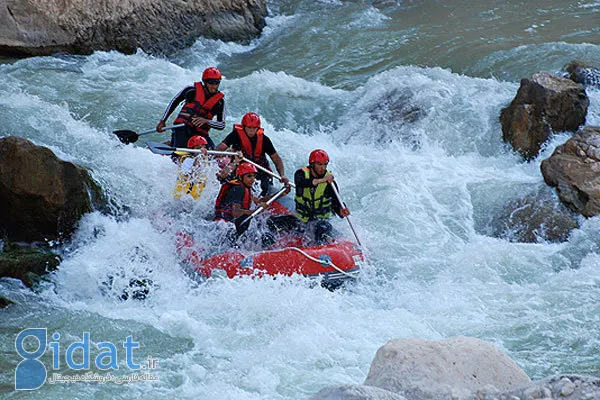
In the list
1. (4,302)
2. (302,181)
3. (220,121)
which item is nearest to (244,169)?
(302,181)

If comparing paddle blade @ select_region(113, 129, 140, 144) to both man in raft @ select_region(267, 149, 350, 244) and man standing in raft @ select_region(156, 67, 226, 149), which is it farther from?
man in raft @ select_region(267, 149, 350, 244)

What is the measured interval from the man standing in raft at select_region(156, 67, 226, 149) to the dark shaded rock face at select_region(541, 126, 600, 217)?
3.55 m

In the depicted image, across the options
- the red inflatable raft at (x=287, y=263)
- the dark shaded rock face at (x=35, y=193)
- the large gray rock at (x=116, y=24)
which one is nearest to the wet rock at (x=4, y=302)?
the dark shaded rock face at (x=35, y=193)

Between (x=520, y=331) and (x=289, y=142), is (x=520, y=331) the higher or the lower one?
the lower one

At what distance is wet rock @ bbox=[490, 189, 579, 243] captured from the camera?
812cm

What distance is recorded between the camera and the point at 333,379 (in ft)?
18.1

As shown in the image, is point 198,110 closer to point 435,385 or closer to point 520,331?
point 520,331

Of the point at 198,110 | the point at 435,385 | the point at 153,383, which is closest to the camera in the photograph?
the point at 435,385

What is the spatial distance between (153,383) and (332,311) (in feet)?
5.81

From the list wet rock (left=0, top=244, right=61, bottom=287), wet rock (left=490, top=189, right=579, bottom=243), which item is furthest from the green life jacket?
wet rock (left=0, top=244, right=61, bottom=287)

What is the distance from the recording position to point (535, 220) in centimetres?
827

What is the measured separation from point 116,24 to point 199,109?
4581mm

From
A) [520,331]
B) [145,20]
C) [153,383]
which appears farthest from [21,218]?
[145,20]

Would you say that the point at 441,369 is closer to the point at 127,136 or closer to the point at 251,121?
the point at 251,121
